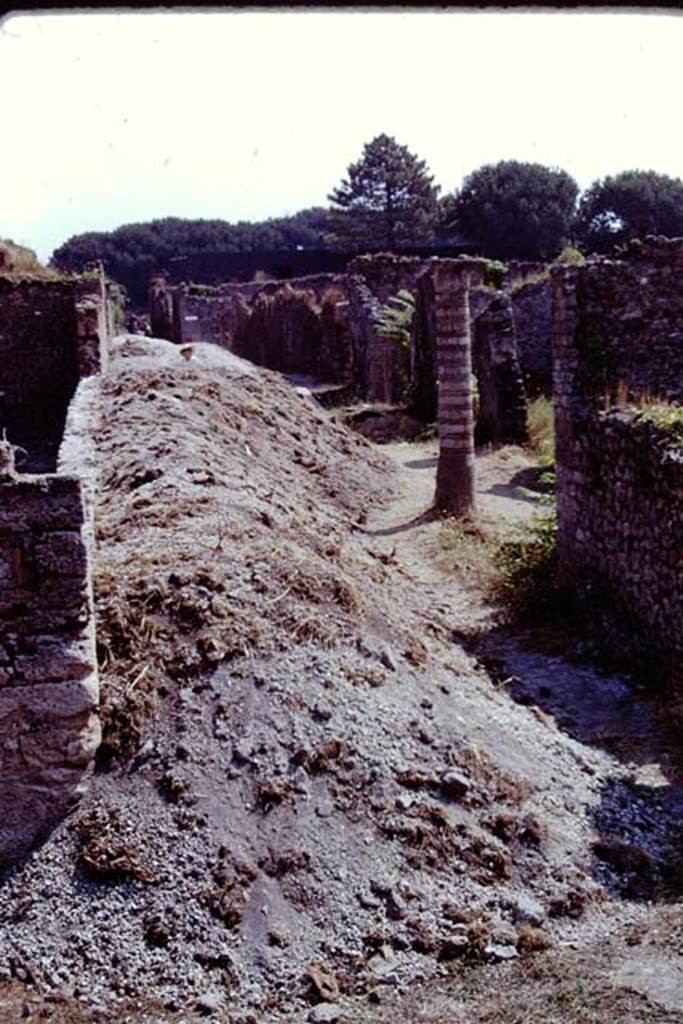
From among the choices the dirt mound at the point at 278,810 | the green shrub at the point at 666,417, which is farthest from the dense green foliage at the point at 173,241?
the dirt mound at the point at 278,810

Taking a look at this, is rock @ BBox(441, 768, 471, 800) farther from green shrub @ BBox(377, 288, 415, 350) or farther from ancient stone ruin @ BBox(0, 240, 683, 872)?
green shrub @ BBox(377, 288, 415, 350)

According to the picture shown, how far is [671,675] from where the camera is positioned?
8062mm

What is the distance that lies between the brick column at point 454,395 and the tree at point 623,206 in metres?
25.8

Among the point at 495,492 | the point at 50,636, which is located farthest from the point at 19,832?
the point at 495,492

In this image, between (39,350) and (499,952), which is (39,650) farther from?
(39,350)

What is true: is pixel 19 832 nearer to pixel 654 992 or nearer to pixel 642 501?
pixel 654 992

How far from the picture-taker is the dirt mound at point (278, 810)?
4.80 meters

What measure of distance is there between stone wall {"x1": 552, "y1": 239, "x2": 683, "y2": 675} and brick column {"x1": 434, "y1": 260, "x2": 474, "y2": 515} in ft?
11.9

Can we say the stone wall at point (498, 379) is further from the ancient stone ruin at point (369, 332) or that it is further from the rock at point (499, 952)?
the rock at point (499, 952)

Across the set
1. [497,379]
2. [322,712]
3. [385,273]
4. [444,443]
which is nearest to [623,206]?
[385,273]

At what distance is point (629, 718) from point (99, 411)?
6558 mm

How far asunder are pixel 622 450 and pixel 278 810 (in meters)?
4.76

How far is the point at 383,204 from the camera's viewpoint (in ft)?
138

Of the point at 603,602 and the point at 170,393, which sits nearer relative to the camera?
the point at 603,602
